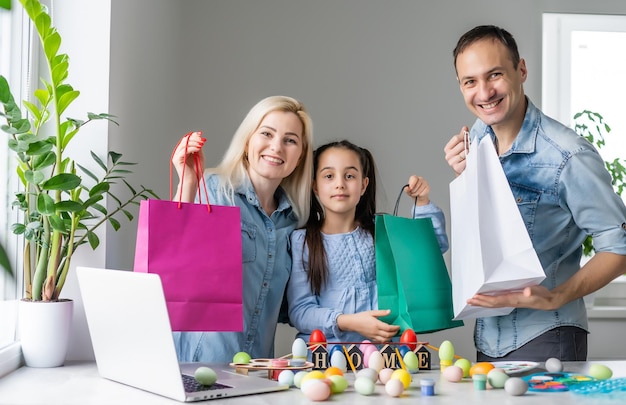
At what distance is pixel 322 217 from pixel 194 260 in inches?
23.3

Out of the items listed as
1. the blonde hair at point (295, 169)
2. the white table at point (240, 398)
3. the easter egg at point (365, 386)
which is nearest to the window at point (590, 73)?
the blonde hair at point (295, 169)

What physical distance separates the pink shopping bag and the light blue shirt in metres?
0.34

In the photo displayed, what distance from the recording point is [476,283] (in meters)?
1.29

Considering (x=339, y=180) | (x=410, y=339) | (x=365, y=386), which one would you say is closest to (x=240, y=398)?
(x=365, y=386)

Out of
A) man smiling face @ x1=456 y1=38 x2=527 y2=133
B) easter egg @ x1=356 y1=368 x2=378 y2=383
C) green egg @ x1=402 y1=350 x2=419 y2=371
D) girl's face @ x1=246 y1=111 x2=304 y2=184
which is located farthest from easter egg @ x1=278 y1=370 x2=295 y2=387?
man smiling face @ x1=456 y1=38 x2=527 y2=133

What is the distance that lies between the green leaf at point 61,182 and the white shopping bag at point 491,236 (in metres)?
0.73

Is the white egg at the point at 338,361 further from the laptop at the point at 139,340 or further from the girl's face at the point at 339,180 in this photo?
the girl's face at the point at 339,180

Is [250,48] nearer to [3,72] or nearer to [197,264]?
[3,72]

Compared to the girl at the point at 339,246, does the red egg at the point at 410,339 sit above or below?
below

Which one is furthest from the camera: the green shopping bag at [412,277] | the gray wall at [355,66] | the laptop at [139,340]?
the gray wall at [355,66]

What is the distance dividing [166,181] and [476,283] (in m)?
1.58

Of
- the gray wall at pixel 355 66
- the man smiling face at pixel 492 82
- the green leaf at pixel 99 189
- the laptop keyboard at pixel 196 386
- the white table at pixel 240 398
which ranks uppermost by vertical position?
the gray wall at pixel 355 66

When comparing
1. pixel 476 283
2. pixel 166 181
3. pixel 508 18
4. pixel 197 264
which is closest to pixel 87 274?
pixel 197 264

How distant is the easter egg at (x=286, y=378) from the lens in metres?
1.14
